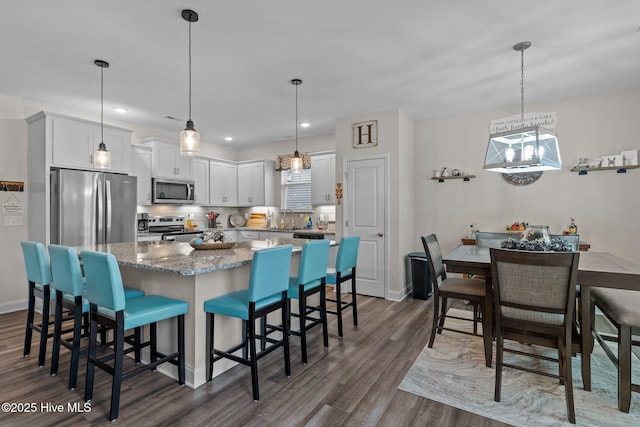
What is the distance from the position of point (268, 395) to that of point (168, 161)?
447 cm

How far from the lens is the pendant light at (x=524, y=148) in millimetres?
2762

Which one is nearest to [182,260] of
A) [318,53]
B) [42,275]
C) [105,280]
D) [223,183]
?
[105,280]

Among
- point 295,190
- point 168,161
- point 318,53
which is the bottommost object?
point 295,190

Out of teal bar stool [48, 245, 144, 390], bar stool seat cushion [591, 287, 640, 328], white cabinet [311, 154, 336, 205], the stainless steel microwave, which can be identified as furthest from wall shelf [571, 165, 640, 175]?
the stainless steel microwave

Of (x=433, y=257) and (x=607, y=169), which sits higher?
(x=607, y=169)

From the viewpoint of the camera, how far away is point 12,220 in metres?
4.05

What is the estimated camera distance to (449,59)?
10.0 feet

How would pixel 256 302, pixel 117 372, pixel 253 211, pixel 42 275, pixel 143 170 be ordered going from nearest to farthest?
pixel 117 372, pixel 256 302, pixel 42 275, pixel 143 170, pixel 253 211

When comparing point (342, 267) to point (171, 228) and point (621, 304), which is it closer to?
point (621, 304)

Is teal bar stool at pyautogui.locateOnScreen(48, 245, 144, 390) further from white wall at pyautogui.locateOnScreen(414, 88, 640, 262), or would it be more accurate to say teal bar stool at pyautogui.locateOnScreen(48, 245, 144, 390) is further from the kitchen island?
white wall at pyautogui.locateOnScreen(414, 88, 640, 262)

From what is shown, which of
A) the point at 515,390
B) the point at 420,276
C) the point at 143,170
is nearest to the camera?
the point at 515,390

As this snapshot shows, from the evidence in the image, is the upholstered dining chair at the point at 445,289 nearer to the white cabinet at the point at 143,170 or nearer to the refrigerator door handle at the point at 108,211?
the refrigerator door handle at the point at 108,211

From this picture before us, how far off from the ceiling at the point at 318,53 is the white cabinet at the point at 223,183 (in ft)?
6.33

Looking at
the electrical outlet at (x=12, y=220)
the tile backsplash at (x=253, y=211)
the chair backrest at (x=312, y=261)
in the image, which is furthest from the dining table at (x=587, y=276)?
the electrical outlet at (x=12, y=220)
